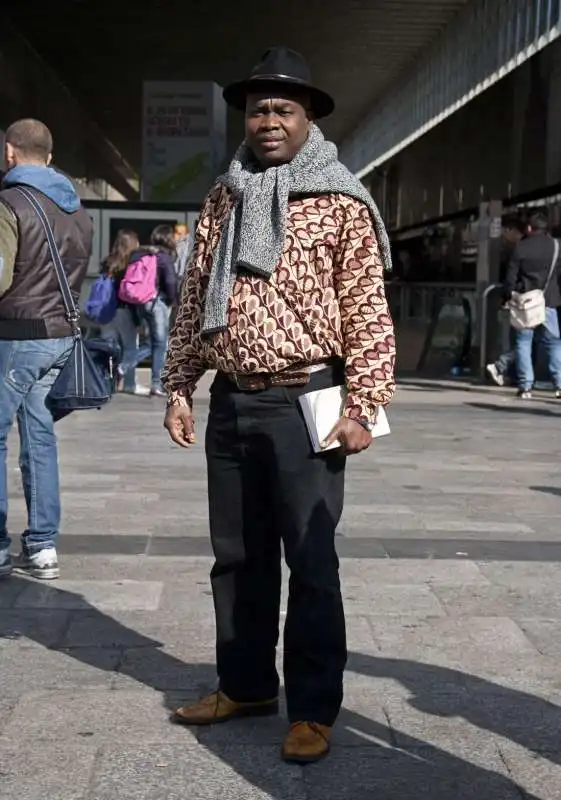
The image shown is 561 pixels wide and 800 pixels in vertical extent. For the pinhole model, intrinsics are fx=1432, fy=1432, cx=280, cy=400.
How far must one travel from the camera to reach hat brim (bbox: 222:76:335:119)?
386 cm

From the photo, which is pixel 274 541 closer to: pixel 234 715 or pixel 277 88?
pixel 234 715

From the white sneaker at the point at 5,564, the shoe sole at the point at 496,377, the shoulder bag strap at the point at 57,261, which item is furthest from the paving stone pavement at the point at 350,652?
the shoe sole at the point at 496,377

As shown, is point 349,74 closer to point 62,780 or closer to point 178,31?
point 178,31

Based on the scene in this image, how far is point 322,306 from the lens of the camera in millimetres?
3840

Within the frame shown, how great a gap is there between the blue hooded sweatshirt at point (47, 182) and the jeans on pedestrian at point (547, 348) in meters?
9.16

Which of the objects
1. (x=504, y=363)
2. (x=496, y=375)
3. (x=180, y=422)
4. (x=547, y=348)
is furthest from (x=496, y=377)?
(x=180, y=422)

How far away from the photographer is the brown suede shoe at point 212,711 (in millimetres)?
4082

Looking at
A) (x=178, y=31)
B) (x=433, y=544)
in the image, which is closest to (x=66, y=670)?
(x=433, y=544)

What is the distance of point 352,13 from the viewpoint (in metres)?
23.2

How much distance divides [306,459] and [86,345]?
262 centimetres

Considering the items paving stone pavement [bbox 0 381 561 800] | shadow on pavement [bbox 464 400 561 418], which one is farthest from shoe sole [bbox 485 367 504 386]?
paving stone pavement [bbox 0 381 561 800]

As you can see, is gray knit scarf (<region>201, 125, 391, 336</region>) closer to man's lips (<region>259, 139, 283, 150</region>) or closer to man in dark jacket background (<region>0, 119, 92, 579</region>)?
man's lips (<region>259, 139, 283, 150</region>)

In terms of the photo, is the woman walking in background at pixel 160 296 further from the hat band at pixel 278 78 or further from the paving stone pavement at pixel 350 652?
the hat band at pixel 278 78

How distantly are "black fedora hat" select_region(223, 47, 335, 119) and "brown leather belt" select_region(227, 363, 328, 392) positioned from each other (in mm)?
741
